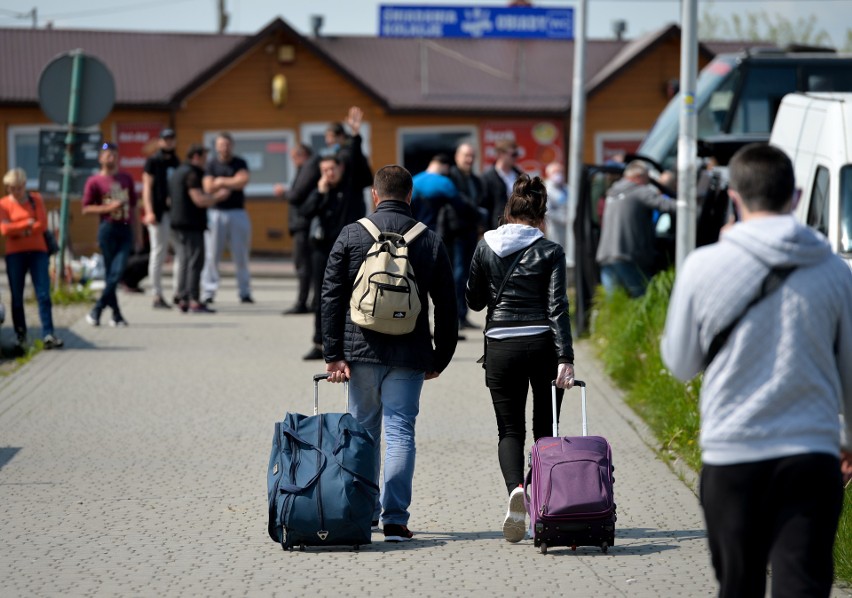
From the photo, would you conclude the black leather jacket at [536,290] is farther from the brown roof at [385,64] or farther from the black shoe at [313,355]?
the brown roof at [385,64]

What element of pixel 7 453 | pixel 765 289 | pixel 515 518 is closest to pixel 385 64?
pixel 7 453

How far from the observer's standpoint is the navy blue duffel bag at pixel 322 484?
645 cm

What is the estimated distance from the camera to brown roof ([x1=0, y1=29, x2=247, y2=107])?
98.4 feet

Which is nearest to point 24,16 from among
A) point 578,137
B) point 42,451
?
point 578,137

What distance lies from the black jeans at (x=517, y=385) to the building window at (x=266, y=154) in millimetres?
23664

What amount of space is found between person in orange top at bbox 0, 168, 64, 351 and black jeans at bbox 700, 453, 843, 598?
9.88 meters

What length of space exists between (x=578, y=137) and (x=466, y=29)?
43.4ft

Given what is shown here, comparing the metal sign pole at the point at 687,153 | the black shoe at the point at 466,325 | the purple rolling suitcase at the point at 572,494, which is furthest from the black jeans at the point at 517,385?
the black shoe at the point at 466,325

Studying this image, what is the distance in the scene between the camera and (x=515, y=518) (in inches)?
262

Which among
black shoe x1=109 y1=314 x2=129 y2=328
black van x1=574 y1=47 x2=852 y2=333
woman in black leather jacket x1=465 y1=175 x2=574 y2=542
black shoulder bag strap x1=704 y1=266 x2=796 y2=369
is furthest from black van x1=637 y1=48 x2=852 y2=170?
black shoulder bag strap x1=704 y1=266 x2=796 y2=369

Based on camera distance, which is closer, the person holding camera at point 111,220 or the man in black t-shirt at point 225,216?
the person holding camera at point 111,220

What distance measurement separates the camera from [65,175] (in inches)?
654

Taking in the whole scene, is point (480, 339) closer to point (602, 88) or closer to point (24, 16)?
point (602, 88)

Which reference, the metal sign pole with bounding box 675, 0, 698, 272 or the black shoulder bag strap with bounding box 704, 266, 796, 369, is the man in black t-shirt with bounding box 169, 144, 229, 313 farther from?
the black shoulder bag strap with bounding box 704, 266, 796, 369
